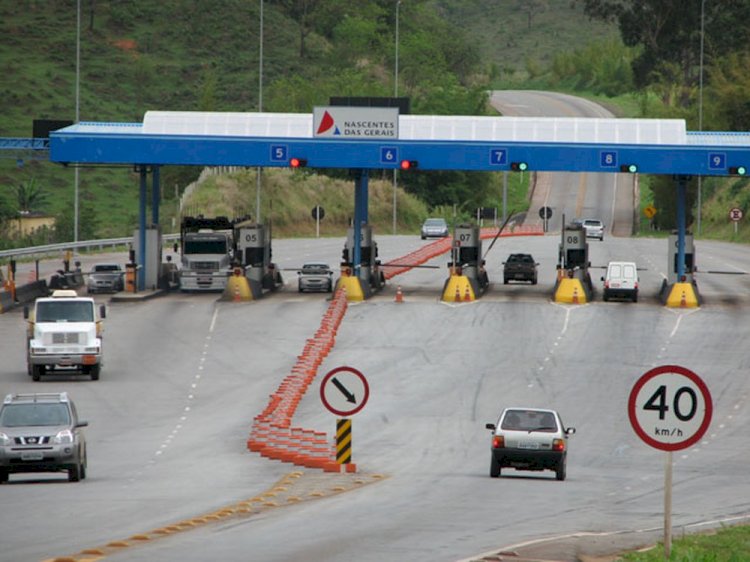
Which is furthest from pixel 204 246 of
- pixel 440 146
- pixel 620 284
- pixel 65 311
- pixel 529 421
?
pixel 529 421

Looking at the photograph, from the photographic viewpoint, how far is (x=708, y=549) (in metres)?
19.4

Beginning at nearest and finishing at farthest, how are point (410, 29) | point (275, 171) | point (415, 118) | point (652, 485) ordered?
1. point (652, 485)
2. point (415, 118)
3. point (275, 171)
4. point (410, 29)

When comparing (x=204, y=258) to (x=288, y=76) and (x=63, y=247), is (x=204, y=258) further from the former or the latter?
(x=288, y=76)

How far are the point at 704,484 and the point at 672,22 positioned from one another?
115065mm

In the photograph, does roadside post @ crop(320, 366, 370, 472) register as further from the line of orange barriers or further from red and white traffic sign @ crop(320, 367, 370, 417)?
the line of orange barriers

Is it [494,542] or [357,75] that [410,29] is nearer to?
[357,75]

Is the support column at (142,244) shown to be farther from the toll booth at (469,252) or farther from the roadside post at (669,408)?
the roadside post at (669,408)

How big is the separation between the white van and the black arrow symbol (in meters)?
35.6

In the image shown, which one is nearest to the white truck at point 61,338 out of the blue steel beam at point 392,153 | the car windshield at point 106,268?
the blue steel beam at point 392,153

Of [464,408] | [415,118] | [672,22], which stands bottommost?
[464,408]

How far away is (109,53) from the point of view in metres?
154

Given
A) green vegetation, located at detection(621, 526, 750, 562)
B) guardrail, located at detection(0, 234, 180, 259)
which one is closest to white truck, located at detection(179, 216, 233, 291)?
guardrail, located at detection(0, 234, 180, 259)

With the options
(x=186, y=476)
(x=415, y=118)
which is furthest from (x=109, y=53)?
(x=186, y=476)

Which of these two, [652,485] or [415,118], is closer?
[652,485]
